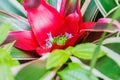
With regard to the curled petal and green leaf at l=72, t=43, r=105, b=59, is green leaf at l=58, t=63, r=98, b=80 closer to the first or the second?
green leaf at l=72, t=43, r=105, b=59

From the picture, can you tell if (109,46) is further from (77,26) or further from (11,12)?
(11,12)

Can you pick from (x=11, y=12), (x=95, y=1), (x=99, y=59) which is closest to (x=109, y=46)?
(x=99, y=59)

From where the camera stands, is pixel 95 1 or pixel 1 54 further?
pixel 95 1

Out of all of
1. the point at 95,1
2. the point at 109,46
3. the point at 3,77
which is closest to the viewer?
the point at 3,77

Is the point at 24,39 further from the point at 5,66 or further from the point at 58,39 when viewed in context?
the point at 5,66

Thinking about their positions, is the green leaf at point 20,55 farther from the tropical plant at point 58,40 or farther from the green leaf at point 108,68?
the green leaf at point 108,68
